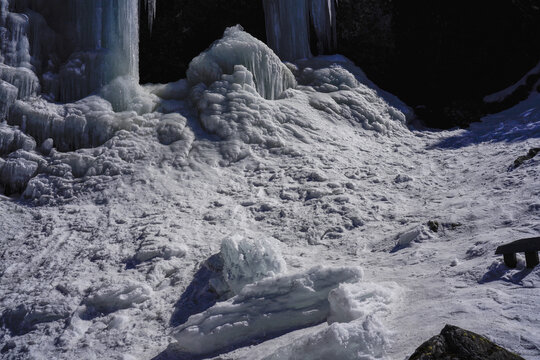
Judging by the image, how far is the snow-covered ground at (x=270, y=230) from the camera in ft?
11.9

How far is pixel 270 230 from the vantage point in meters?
5.64

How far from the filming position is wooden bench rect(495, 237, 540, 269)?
11.6ft

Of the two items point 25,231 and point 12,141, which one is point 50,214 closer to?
point 25,231

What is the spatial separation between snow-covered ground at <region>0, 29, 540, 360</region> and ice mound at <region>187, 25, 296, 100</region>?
0.19 ft

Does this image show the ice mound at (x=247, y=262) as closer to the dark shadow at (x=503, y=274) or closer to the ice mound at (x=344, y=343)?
the ice mound at (x=344, y=343)

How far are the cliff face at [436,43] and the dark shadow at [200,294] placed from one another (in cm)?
567

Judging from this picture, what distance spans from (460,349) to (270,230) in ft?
10.5

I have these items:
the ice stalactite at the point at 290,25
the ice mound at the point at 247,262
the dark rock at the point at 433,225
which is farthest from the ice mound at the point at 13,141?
the dark rock at the point at 433,225

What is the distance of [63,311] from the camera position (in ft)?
14.2

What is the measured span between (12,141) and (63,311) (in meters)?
3.09

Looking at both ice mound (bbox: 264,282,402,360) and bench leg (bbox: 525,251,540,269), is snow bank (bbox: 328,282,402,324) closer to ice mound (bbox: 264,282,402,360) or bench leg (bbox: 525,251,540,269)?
ice mound (bbox: 264,282,402,360)

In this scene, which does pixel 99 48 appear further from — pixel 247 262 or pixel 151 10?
pixel 247 262

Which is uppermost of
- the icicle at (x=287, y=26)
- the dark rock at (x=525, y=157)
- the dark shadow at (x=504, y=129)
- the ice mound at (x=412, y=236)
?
the icicle at (x=287, y=26)

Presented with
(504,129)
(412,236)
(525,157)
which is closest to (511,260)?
(412,236)
